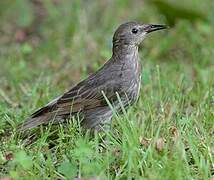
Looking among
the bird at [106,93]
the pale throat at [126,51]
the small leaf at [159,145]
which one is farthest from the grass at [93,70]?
the pale throat at [126,51]

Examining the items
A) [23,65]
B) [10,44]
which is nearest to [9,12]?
[10,44]

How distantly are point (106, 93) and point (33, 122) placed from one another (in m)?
0.66

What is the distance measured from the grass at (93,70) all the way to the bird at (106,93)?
0.11 meters

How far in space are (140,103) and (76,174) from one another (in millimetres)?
1920

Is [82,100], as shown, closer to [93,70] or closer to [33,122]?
[33,122]

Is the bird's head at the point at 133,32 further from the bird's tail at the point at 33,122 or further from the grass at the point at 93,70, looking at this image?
the bird's tail at the point at 33,122

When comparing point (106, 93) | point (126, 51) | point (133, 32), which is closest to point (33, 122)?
point (106, 93)

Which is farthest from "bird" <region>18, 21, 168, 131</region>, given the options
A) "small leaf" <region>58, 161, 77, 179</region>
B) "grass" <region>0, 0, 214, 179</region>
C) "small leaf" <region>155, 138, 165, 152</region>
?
"small leaf" <region>58, 161, 77, 179</region>

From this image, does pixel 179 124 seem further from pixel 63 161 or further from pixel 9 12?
pixel 9 12

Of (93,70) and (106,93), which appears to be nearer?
(106,93)

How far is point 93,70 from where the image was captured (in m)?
9.06

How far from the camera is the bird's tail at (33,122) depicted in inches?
267

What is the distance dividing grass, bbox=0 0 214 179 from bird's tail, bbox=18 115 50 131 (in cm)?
7

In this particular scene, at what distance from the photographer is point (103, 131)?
264 inches
